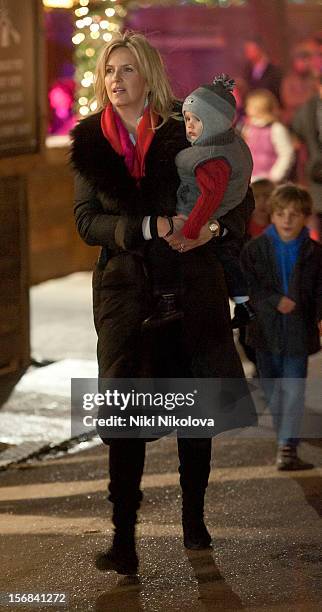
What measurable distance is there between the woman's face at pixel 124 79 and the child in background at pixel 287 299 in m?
1.75

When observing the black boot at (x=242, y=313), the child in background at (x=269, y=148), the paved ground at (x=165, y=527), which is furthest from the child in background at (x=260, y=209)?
the black boot at (x=242, y=313)

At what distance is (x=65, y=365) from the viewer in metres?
9.23

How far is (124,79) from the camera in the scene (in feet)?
16.1

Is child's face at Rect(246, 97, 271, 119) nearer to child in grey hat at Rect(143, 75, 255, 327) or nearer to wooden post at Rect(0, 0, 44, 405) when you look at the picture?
wooden post at Rect(0, 0, 44, 405)

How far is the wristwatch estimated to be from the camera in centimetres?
493

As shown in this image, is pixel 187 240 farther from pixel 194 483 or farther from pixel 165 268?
pixel 194 483

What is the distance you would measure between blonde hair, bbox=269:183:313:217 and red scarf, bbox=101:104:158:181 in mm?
1702

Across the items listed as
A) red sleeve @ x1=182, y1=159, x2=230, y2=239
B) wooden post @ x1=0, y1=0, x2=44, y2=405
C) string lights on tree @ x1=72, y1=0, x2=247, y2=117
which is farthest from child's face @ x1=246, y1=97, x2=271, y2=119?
red sleeve @ x1=182, y1=159, x2=230, y2=239

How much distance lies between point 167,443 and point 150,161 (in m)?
2.73

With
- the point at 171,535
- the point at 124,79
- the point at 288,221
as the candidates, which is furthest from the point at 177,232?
the point at 288,221

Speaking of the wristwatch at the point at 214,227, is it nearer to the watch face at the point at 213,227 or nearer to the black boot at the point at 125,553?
the watch face at the point at 213,227

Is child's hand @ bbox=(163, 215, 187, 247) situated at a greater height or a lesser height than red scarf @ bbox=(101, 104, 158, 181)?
lesser

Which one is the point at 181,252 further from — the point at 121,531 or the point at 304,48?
the point at 304,48

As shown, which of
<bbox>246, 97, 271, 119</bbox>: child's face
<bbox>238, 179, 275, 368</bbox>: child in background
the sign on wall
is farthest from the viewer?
<bbox>246, 97, 271, 119</bbox>: child's face
